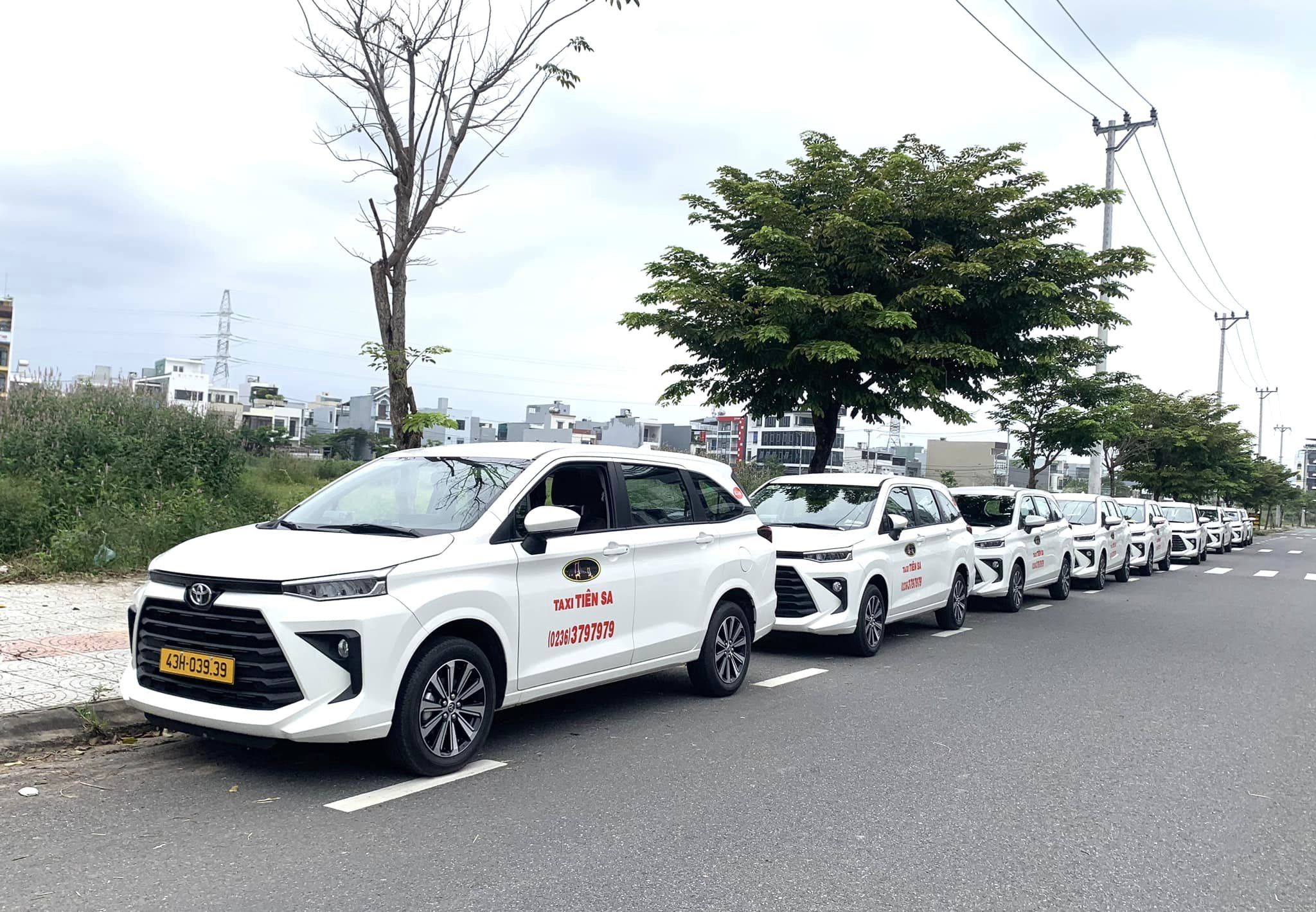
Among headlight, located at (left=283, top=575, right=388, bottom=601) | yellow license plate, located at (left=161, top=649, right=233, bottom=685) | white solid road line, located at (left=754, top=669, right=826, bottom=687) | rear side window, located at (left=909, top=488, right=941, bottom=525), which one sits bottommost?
white solid road line, located at (left=754, top=669, right=826, bottom=687)

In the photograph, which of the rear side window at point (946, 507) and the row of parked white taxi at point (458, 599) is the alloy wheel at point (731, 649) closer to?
the row of parked white taxi at point (458, 599)

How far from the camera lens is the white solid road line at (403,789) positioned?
509cm

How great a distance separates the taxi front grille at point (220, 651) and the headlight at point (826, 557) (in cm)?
592

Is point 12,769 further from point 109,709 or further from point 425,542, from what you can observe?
point 425,542

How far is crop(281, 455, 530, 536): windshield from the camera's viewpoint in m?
6.02

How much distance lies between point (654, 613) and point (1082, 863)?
124 inches

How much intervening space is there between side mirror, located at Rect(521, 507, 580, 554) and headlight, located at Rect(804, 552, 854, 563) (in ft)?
14.2

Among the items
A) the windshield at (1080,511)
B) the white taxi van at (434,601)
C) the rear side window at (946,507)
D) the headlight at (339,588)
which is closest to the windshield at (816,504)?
the rear side window at (946,507)

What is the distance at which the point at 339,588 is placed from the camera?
5.17 metres

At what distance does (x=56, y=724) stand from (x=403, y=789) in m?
2.14

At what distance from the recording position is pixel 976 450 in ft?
337

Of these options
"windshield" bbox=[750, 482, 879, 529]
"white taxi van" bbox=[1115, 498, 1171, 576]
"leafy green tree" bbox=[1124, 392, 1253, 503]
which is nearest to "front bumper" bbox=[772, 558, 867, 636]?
"windshield" bbox=[750, 482, 879, 529]

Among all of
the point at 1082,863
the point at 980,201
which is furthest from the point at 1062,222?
the point at 1082,863

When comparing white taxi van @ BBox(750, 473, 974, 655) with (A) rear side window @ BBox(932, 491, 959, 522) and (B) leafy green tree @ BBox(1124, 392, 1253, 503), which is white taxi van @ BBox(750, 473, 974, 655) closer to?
(A) rear side window @ BBox(932, 491, 959, 522)
